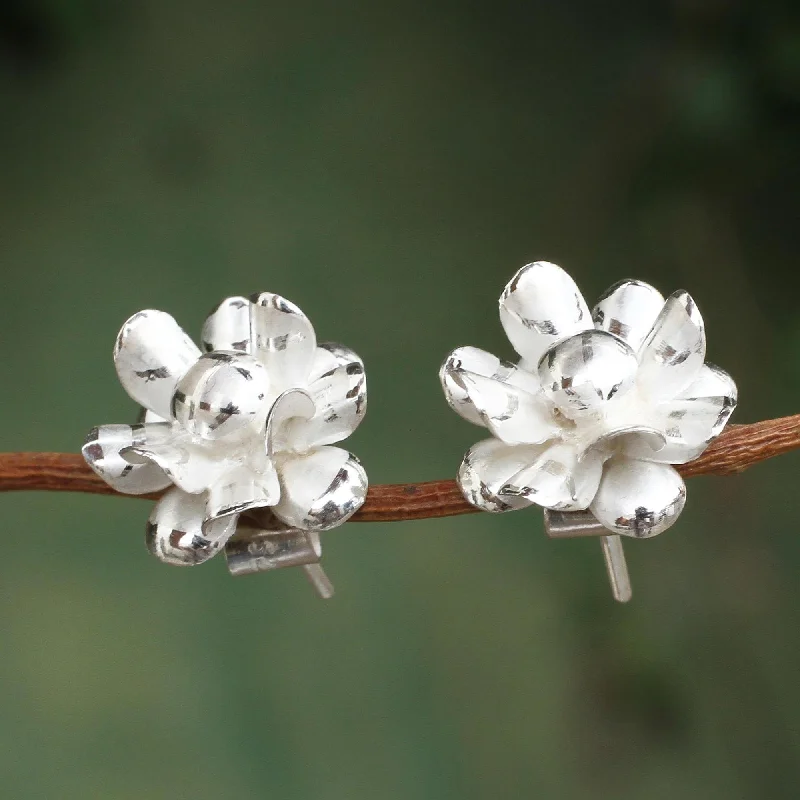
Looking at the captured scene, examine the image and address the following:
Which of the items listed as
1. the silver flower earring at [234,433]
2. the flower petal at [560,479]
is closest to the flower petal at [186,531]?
the silver flower earring at [234,433]

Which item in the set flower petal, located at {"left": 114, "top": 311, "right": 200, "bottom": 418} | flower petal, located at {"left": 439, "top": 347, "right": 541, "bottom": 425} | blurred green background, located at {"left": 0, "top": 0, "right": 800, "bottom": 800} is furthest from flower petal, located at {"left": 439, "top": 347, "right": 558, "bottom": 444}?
blurred green background, located at {"left": 0, "top": 0, "right": 800, "bottom": 800}

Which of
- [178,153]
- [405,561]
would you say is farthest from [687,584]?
[178,153]

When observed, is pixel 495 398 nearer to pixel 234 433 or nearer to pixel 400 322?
pixel 234 433

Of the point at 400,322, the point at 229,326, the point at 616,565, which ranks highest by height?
the point at 400,322

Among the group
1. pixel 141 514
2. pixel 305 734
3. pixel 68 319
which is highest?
pixel 68 319

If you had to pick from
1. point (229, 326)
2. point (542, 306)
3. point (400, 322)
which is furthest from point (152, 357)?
point (400, 322)

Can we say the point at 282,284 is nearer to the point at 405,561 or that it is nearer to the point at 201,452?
the point at 405,561

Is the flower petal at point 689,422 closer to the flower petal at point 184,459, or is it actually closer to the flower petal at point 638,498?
the flower petal at point 638,498

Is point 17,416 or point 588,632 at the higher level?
point 17,416
